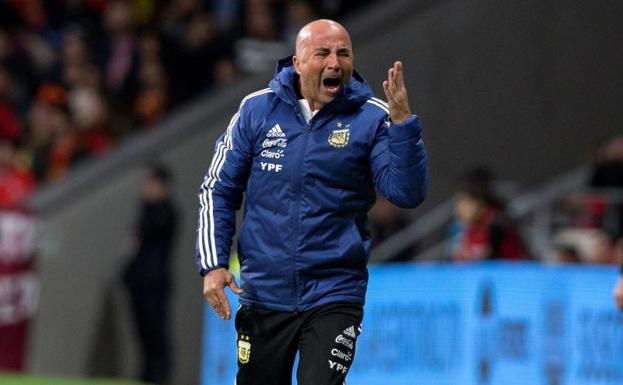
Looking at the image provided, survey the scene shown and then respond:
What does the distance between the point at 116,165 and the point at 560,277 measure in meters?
6.44

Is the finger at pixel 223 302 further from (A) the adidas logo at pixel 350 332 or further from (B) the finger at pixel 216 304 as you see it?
(A) the adidas logo at pixel 350 332

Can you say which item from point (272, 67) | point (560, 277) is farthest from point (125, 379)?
point (560, 277)

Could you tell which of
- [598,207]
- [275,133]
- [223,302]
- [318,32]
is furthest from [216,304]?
[598,207]

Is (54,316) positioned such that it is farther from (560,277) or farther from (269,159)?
(269,159)

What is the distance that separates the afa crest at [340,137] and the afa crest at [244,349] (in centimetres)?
100

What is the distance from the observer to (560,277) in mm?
10875

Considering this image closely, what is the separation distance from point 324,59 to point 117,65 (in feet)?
37.4

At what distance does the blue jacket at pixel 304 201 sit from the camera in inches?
276

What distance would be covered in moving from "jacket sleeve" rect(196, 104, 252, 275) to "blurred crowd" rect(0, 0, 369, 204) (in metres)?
8.94

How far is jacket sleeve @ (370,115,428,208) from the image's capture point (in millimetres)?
6598

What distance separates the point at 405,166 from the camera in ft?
21.8

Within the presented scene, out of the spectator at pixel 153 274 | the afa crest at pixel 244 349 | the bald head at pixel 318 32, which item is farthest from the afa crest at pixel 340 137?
the spectator at pixel 153 274

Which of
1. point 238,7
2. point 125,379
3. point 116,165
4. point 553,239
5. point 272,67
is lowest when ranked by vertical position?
point 125,379

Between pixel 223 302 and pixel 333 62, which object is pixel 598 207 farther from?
pixel 223 302
